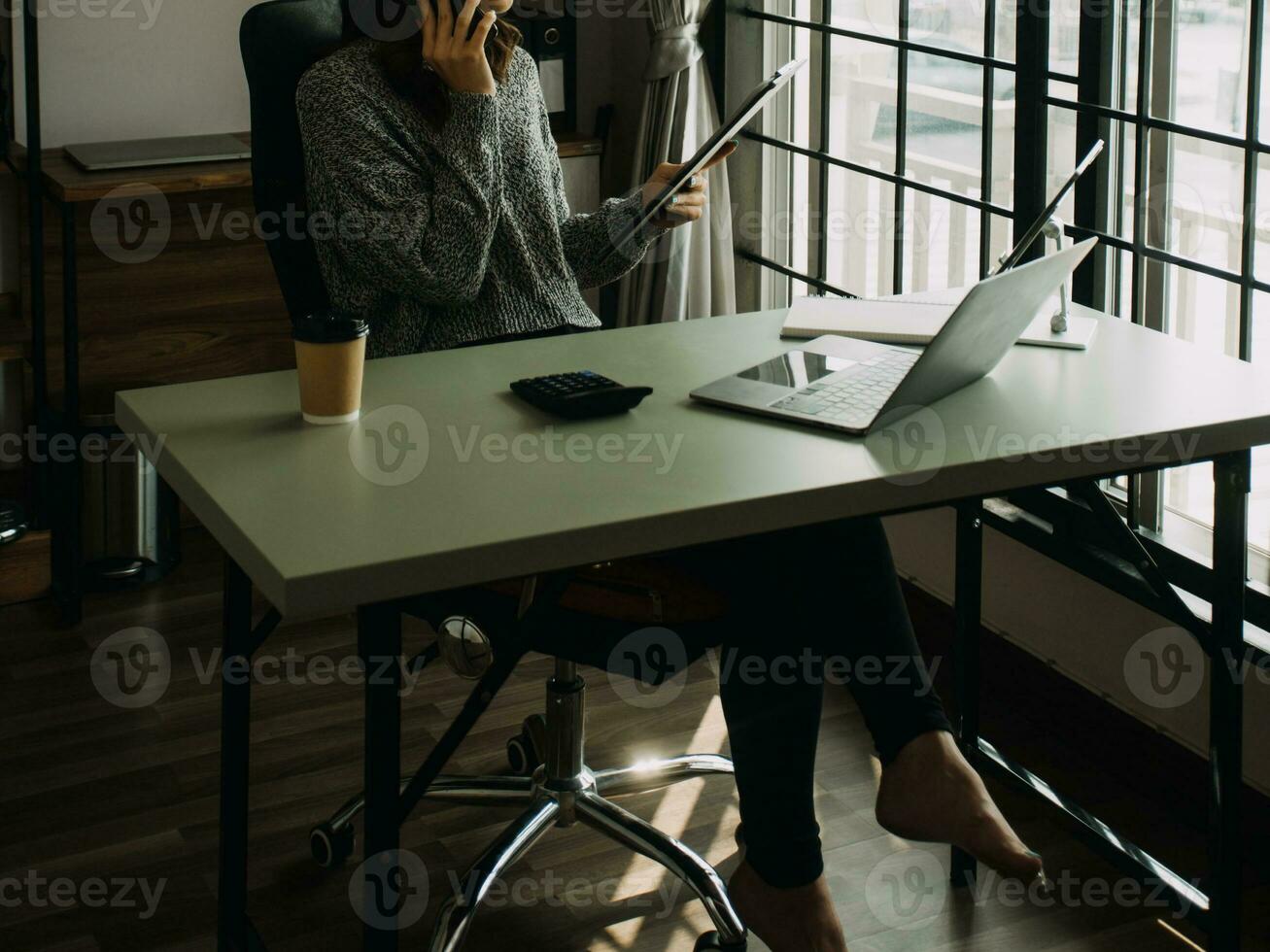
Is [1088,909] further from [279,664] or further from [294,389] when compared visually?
[279,664]

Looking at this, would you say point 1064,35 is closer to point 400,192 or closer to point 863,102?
point 863,102

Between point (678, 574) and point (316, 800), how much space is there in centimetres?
85

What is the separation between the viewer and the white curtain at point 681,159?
3.26 metres

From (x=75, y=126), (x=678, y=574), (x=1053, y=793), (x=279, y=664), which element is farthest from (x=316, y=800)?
(x=75, y=126)

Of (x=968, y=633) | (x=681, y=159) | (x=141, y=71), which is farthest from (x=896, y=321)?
(x=141, y=71)

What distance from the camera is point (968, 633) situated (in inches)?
85.0

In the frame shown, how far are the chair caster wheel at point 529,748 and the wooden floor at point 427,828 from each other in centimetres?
8

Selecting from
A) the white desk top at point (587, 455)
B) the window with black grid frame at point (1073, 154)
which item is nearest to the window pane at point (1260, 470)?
the window with black grid frame at point (1073, 154)

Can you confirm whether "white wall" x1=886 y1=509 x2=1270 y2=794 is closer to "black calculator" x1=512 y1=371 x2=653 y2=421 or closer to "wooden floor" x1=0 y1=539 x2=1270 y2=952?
"wooden floor" x1=0 y1=539 x2=1270 y2=952

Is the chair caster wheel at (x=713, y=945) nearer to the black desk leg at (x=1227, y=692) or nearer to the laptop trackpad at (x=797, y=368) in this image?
the black desk leg at (x=1227, y=692)

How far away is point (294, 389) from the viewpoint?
1.82m

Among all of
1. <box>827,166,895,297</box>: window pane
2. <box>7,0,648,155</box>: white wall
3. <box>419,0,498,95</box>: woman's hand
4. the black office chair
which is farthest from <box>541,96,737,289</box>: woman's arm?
<box>7,0,648,155</box>: white wall

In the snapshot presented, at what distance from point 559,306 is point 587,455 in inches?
32.7

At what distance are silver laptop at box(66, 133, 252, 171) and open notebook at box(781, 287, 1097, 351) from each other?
1.51 m
